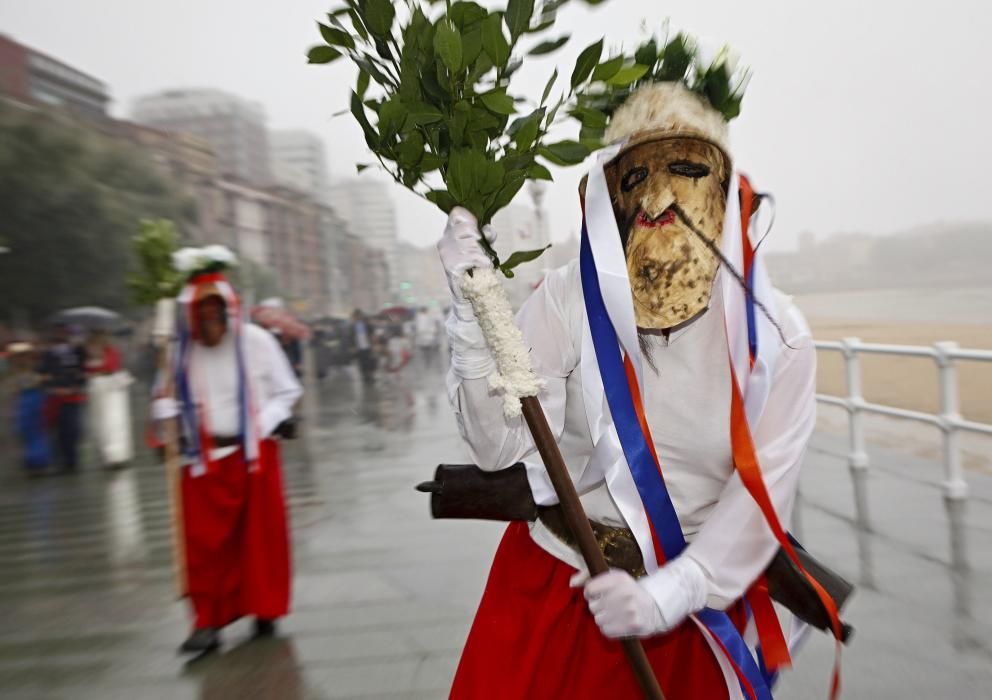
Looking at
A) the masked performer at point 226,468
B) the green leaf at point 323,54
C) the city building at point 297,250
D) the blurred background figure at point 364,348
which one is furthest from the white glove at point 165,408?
the city building at point 297,250

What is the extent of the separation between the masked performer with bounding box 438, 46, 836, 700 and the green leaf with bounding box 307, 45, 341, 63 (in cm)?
39

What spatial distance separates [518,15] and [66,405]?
35.1ft

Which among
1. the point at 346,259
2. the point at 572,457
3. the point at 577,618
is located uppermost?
the point at 346,259

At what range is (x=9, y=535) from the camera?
7566 millimetres

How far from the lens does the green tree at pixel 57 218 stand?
24953 millimetres

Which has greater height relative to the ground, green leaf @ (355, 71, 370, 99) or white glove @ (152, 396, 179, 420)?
green leaf @ (355, 71, 370, 99)

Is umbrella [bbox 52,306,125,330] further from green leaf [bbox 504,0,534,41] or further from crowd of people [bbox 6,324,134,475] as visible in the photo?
green leaf [bbox 504,0,534,41]

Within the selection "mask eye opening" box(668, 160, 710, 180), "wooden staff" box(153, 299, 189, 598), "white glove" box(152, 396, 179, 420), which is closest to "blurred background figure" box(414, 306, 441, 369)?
"wooden staff" box(153, 299, 189, 598)

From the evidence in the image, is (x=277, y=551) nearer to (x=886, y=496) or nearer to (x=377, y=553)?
(x=377, y=553)

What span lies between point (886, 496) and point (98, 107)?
2911 centimetres

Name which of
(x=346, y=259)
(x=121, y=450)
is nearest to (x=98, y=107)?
(x=346, y=259)

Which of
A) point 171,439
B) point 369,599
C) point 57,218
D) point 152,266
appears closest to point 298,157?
point 57,218

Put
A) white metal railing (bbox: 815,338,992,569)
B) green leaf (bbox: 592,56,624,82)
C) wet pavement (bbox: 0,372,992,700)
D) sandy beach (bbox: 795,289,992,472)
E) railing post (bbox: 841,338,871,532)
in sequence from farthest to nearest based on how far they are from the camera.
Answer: sandy beach (bbox: 795,289,992,472) < railing post (bbox: 841,338,871,532) < white metal railing (bbox: 815,338,992,569) < wet pavement (bbox: 0,372,992,700) < green leaf (bbox: 592,56,624,82)

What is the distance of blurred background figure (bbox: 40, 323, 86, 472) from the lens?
10.8 m
